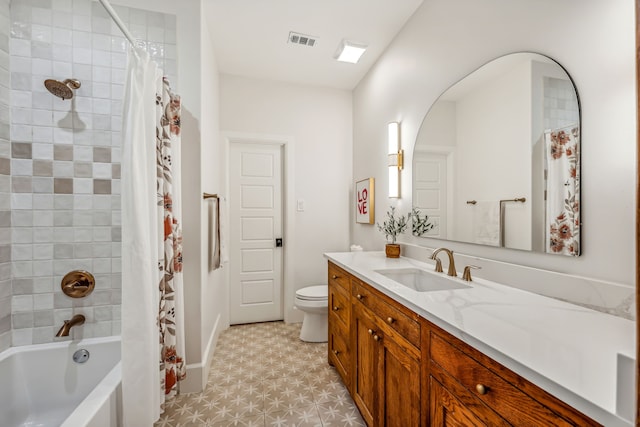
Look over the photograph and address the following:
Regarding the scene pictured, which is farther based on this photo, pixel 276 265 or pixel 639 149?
pixel 276 265

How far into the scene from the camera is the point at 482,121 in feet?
4.95

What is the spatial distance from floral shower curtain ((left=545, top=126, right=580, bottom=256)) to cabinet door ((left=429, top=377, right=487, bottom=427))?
2.35 ft

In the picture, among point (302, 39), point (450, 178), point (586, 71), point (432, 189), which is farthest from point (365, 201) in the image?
point (586, 71)

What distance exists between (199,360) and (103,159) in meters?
1.44

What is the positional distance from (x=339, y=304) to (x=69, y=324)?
1.59 meters

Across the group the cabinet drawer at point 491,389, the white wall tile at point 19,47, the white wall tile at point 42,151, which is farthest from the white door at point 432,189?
the white wall tile at point 19,47

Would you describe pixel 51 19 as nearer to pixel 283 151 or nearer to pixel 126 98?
pixel 126 98

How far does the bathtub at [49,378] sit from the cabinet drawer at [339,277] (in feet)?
4.10

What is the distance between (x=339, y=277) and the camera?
1.97 m

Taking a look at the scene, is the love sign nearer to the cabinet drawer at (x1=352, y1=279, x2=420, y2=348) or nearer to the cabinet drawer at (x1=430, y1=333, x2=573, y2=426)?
the cabinet drawer at (x1=352, y1=279, x2=420, y2=348)

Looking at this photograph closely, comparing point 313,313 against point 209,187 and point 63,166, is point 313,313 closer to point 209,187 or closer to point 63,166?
point 209,187

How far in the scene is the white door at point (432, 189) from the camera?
5.90 feet

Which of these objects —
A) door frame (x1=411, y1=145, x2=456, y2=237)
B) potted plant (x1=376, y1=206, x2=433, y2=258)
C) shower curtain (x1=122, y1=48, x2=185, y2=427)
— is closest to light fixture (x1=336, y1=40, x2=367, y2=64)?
door frame (x1=411, y1=145, x2=456, y2=237)

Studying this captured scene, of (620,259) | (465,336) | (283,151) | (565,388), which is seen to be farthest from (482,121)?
(283,151)
